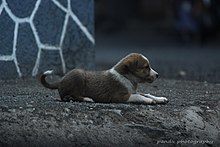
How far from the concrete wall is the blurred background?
1.70 metres

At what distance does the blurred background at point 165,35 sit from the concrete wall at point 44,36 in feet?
5.56

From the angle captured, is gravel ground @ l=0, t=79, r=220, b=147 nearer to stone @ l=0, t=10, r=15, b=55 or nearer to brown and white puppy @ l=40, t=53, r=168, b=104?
brown and white puppy @ l=40, t=53, r=168, b=104

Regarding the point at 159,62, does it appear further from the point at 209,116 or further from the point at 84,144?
the point at 84,144

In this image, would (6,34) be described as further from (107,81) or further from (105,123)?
(105,123)

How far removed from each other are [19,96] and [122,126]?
1.73 meters

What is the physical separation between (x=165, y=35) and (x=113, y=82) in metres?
14.5

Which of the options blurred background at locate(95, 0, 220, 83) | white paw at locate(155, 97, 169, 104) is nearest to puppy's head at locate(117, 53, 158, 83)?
white paw at locate(155, 97, 169, 104)

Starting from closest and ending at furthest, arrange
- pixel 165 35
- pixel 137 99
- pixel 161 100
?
pixel 137 99 → pixel 161 100 → pixel 165 35

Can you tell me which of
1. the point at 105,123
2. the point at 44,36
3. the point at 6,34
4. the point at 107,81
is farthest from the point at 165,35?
the point at 105,123

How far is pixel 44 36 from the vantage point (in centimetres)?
1039

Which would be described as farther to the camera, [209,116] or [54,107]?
[209,116]

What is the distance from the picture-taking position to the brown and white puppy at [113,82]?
7660mm

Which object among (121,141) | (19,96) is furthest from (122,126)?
(19,96)

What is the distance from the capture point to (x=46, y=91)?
9.02 metres
